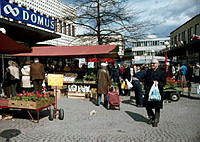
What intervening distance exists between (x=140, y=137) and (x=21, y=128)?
3.28 meters

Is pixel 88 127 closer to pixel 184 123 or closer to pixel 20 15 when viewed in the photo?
pixel 184 123

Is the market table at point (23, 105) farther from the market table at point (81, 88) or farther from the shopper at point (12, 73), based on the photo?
the market table at point (81, 88)

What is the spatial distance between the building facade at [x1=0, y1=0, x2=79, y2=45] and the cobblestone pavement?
6498mm

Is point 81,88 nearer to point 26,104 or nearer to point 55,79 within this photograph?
point 55,79

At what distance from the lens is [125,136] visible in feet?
16.7

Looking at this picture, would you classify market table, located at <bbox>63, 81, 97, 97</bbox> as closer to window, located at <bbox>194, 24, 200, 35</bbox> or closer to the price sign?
the price sign

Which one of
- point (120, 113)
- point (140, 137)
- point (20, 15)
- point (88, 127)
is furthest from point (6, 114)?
point (20, 15)

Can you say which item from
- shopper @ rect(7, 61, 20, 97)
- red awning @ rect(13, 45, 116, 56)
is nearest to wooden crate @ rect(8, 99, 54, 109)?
shopper @ rect(7, 61, 20, 97)

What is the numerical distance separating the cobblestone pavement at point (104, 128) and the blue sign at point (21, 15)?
6652 mm

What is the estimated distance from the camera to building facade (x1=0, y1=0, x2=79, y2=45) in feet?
38.3

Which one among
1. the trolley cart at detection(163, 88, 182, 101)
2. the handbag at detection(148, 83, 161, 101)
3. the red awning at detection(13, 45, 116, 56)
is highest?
the red awning at detection(13, 45, 116, 56)

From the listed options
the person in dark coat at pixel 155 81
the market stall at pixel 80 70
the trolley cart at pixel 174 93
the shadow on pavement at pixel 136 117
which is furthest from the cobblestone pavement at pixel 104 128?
the market stall at pixel 80 70

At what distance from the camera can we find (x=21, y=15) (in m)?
12.4

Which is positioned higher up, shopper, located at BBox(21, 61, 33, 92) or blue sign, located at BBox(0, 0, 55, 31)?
blue sign, located at BBox(0, 0, 55, 31)
